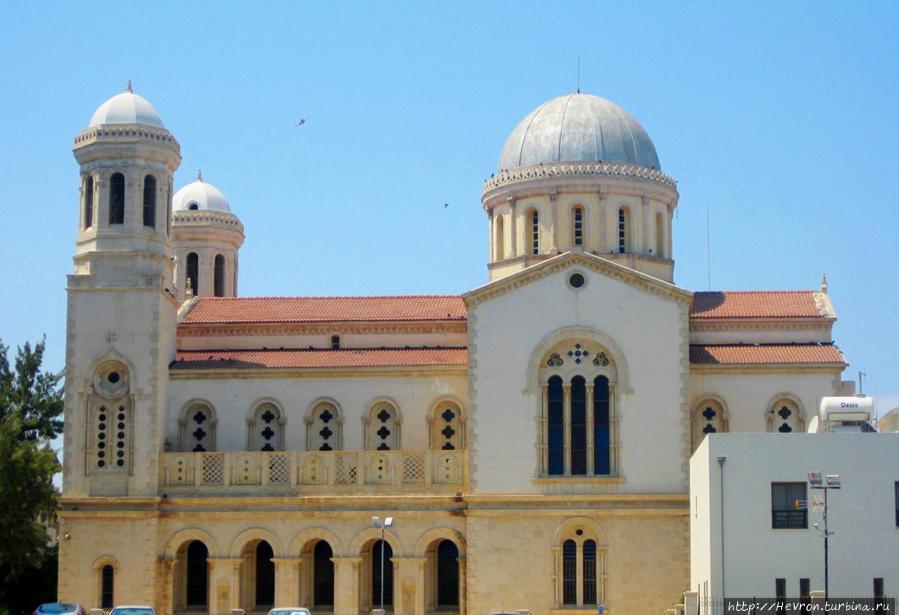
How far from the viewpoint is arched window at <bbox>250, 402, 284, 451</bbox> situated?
65.9 metres

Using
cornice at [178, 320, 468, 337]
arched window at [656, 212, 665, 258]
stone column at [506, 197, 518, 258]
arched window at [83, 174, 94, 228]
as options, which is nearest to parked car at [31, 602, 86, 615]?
cornice at [178, 320, 468, 337]

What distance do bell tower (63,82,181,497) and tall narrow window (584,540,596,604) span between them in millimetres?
15711

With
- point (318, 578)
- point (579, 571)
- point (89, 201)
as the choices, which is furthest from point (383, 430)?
point (89, 201)

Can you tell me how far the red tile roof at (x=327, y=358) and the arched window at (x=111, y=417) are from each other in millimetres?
2635

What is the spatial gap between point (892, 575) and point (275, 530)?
22.7 meters

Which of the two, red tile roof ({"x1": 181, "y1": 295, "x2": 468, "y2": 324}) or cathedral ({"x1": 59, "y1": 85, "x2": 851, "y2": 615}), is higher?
red tile roof ({"x1": 181, "y1": 295, "x2": 468, "y2": 324})

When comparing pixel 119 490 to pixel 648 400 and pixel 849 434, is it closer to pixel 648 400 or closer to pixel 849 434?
pixel 648 400

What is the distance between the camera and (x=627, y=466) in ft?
203

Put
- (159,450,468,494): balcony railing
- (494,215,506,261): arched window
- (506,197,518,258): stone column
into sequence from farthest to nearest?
(494,215,506,261): arched window
(506,197,518,258): stone column
(159,450,468,494): balcony railing

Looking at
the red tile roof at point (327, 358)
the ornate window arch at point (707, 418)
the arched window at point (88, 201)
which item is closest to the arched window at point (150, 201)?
the arched window at point (88, 201)

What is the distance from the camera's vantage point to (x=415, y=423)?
65312mm

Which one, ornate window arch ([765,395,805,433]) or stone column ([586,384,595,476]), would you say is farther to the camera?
ornate window arch ([765,395,805,433])

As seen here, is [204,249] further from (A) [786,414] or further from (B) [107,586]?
(A) [786,414]

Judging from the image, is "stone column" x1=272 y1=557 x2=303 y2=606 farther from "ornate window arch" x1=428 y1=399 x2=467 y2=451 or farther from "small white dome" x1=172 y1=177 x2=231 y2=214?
"small white dome" x1=172 y1=177 x2=231 y2=214
